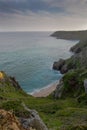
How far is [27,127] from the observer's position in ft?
51.3

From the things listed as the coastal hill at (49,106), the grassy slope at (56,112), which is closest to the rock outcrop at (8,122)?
the coastal hill at (49,106)

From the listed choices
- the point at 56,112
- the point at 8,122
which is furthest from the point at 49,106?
the point at 8,122

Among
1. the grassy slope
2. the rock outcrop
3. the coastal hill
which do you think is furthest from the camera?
the grassy slope

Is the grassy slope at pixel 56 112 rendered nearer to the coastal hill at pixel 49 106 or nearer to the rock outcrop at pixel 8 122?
the coastal hill at pixel 49 106

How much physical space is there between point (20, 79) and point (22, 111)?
91607 millimetres

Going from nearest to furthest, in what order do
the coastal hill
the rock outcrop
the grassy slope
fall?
the rock outcrop, the coastal hill, the grassy slope

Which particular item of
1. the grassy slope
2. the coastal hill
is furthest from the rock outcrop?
the grassy slope

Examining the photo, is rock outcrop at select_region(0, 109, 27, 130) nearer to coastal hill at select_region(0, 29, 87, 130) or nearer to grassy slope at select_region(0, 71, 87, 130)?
coastal hill at select_region(0, 29, 87, 130)

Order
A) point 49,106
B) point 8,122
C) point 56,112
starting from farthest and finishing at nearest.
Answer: point 49,106, point 56,112, point 8,122

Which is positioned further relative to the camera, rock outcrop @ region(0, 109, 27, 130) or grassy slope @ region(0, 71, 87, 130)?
grassy slope @ region(0, 71, 87, 130)

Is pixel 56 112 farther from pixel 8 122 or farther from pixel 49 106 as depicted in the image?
pixel 8 122

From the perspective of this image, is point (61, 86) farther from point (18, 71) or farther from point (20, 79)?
point (18, 71)

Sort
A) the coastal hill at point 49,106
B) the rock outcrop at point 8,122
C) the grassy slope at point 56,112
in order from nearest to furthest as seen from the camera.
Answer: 1. the rock outcrop at point 8,122
2. the coastal hill at point 49,106
3. the grassy slope at point 56,112

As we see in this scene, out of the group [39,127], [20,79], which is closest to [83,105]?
[39,127]
